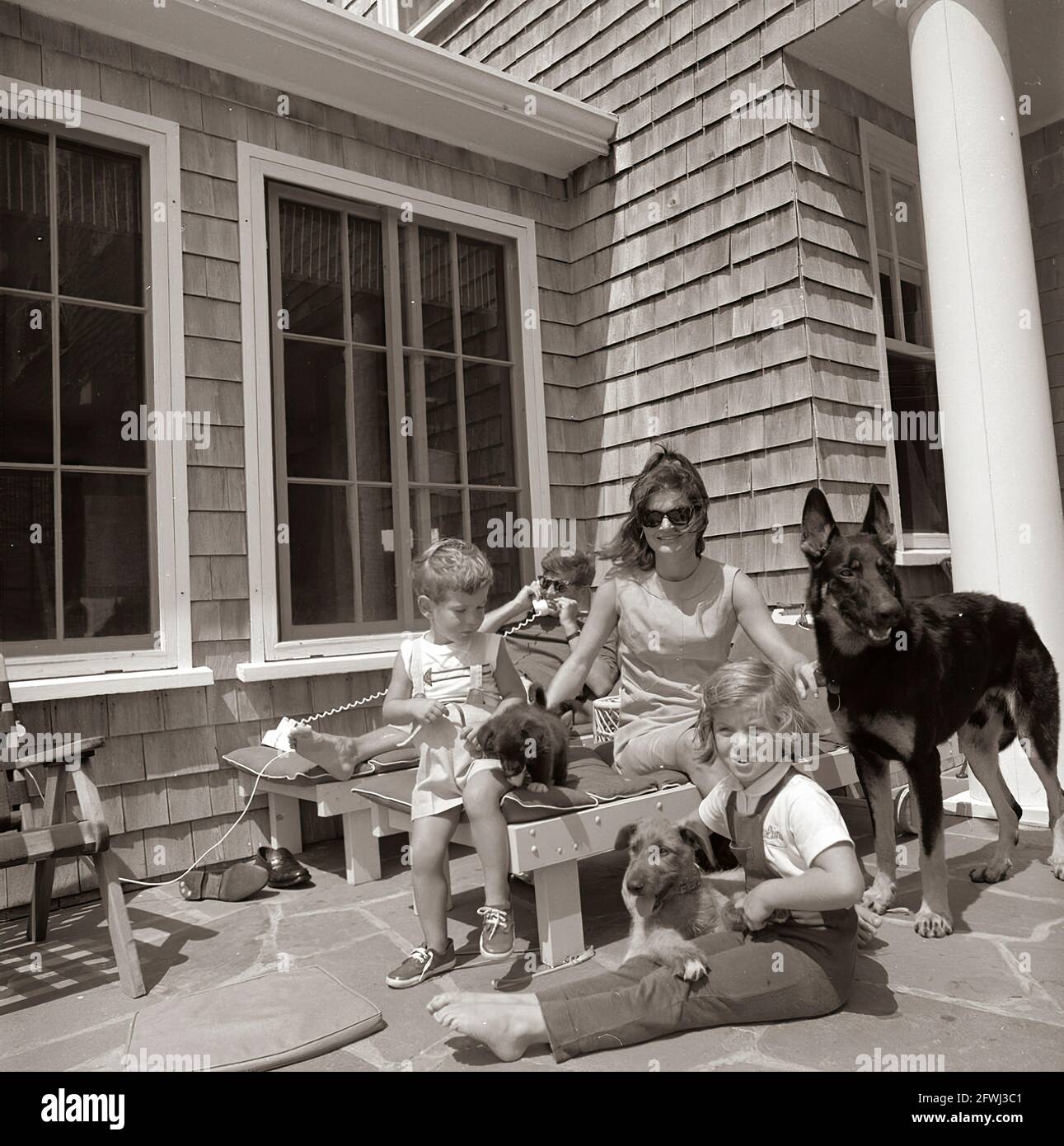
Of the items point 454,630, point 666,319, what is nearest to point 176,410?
point 454,630

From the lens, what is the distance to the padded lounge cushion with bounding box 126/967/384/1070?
2102mm

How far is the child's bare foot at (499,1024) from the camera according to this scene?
1.96 metres

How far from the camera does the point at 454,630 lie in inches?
115

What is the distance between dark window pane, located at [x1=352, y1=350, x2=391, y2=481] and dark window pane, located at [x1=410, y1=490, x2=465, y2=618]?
218 millimetres

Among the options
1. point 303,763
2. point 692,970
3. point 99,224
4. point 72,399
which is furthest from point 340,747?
point 99,224

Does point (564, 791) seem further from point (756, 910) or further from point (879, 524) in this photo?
point (879, 524)

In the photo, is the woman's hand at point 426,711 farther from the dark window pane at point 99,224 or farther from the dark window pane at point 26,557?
the dark window pane at point 99,224

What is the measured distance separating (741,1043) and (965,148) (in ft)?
12.0

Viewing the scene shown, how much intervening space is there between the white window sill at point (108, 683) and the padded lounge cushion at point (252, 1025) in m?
1.41

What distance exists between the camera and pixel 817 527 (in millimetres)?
2832

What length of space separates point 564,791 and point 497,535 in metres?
2.52

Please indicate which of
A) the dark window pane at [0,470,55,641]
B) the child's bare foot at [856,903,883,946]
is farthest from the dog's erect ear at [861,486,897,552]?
the dark window pane at [0,470,55,641]

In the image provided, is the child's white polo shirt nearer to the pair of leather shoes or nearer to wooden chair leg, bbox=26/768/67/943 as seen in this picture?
the pair of leather shoes
